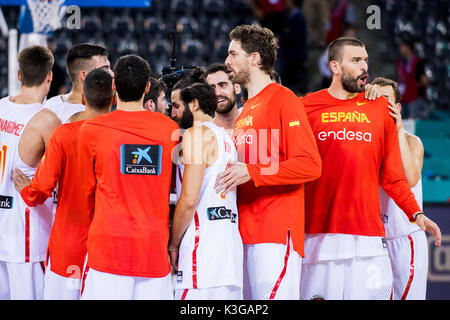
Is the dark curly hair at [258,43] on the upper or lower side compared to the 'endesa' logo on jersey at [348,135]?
upper

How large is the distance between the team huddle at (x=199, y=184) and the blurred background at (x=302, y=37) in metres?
6.32

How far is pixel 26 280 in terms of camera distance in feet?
14.7

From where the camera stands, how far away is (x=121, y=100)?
12.6ft

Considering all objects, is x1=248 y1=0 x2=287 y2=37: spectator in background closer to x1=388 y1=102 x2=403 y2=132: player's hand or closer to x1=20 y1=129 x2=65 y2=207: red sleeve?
x1=388 y1=102 x2=403 y2=132: player's hand

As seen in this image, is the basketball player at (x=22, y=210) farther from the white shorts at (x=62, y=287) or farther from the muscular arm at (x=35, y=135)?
the white shorts at (x=62, y=287)

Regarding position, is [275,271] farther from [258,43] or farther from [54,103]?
[54,103]

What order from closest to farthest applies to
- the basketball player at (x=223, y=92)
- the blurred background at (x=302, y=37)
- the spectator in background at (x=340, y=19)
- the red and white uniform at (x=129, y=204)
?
the red and white uniform at (x=129, y=204) → the basketball player at (x=223, y=92) → the blurred background at (x=302, y=37) → the spectator in background at (x=340, y=19)

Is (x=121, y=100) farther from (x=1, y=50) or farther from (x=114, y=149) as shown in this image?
(x=1, y=50)

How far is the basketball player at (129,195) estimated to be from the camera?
12.2 ft

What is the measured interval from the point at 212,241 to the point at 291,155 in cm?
73

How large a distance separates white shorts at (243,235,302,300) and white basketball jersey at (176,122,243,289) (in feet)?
0.51

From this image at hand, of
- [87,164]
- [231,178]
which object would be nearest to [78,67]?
[87,164]

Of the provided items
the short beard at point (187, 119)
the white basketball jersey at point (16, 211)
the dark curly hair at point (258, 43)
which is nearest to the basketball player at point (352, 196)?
the dark curly hair at point (258, 43)

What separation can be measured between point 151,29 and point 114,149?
9.76 metres
